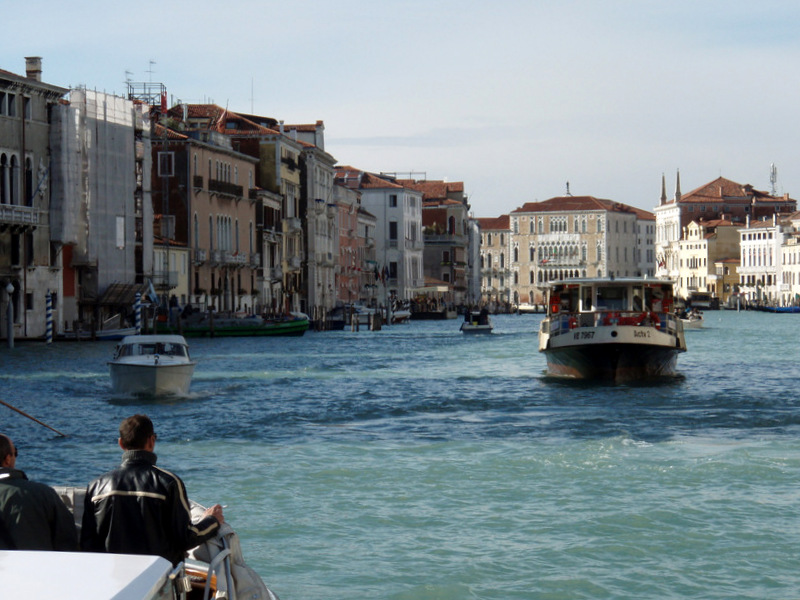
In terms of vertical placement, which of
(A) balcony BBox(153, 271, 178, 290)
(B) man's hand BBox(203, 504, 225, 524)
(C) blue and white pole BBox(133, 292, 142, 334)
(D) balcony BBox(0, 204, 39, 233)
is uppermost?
(D) balcony BBox(0, 204, 39, 233)

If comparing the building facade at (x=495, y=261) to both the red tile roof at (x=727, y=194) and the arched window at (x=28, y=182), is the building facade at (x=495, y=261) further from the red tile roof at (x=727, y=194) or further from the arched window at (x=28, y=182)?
the arched window at (x=28, y=182)

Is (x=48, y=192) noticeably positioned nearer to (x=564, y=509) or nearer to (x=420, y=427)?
(x=420, y=427)

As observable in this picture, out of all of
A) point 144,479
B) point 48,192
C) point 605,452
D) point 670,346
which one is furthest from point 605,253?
point 144,479

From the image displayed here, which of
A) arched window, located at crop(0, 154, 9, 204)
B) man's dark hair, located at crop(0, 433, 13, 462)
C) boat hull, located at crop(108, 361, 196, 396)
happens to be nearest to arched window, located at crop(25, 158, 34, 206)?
arched window, located at crop(0, 154, 9, 204)

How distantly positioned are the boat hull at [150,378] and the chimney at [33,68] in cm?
2392

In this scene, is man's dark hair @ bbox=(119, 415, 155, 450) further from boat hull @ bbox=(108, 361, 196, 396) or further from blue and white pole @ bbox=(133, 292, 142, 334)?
blue and white pole @ bbox=(133, 292, 142, 334)

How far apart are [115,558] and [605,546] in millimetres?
6720

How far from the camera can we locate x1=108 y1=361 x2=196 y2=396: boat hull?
2283cm

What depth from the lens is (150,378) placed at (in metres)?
22.9

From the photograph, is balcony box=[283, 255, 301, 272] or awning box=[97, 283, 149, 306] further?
balcony box=[283, 255, 301, 272]

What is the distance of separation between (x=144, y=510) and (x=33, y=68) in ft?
135

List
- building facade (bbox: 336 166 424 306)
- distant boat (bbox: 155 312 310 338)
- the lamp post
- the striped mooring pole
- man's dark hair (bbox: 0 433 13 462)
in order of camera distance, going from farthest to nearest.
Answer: building facade (bbox: 336 166 424 306) < distant boat (bbox: 155 312 310 338) < the striped mooring pole < the lamp post < man's dark hair (bbox: 0 433 13 462)

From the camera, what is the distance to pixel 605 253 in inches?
5369

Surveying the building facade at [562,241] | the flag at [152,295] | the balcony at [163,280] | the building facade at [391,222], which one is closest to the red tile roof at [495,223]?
the building facade at [562,241]
